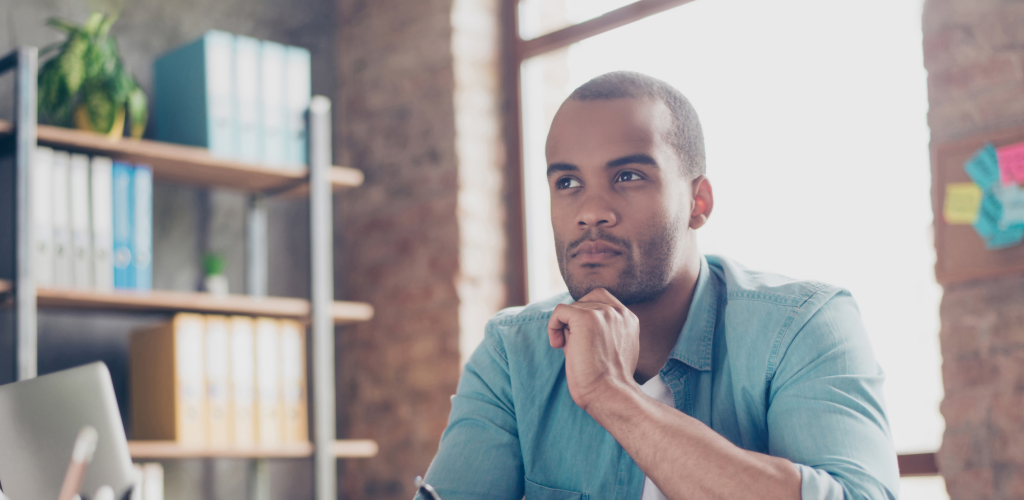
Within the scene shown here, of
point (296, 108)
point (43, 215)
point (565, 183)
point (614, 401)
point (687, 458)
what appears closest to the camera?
point (687, 458)

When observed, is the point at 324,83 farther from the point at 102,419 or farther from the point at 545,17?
the point at 102,419

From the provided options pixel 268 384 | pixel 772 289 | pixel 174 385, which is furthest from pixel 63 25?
pixel 772 289

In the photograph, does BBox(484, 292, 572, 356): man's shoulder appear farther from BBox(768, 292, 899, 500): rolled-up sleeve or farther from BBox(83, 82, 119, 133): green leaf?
BBox(83, 82, 119, 133): green leaf

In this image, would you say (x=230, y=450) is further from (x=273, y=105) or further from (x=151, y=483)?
(x=273, y=105)

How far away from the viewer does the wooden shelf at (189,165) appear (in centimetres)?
239

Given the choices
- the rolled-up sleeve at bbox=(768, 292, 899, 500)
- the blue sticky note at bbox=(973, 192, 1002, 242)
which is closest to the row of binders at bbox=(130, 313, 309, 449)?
the rolled-up sleeve at bbox=(768, 292, 899, 500)

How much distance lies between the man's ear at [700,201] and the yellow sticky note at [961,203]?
3.48 ft

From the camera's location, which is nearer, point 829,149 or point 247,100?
point 829,149

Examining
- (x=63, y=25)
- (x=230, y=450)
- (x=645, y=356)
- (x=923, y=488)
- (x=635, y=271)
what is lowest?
(x=923, y=488)

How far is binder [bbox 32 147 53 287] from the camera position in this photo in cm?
229

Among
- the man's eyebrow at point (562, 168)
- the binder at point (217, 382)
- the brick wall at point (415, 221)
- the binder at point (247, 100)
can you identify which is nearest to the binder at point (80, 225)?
the binder at point (217, 382)

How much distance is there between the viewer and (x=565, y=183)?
141cm

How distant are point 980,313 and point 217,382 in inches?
74.9

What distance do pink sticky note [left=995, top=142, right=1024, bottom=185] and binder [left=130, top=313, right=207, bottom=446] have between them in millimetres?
2007
